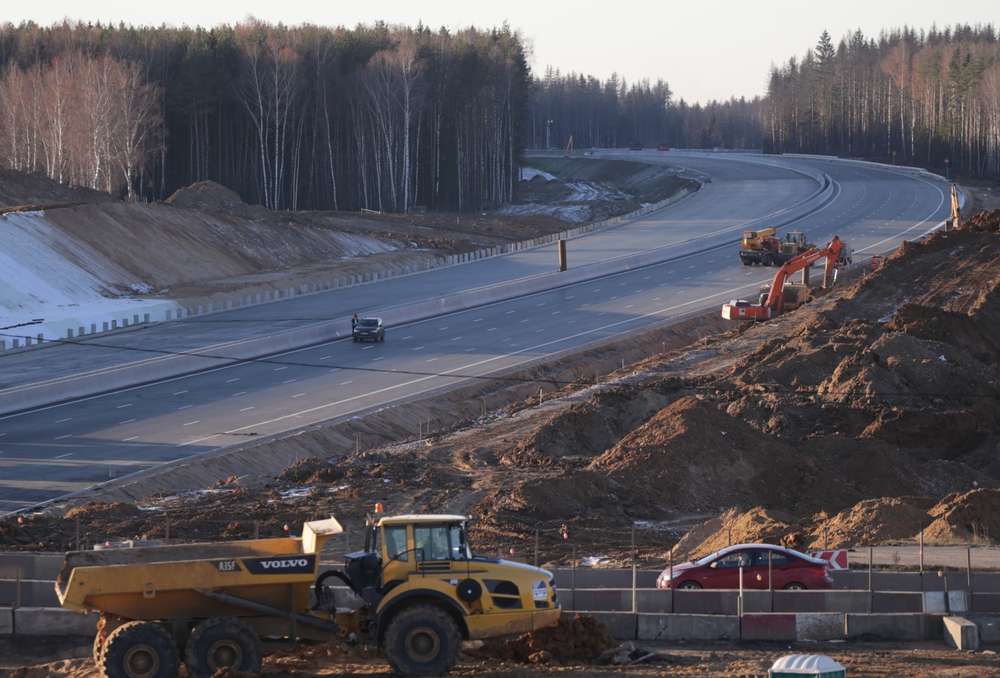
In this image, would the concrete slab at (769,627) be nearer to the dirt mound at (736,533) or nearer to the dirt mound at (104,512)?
the dirt mound at (736,533)

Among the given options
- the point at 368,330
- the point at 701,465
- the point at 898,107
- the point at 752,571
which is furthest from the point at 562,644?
the point at 898,107

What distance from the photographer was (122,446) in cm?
3878

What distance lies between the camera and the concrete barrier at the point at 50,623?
1877 centimetres

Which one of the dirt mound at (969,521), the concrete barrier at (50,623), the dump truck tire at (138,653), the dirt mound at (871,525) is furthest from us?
the dirt mound at (871,525)

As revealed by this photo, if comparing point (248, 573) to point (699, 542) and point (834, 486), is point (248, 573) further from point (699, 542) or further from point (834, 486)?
point (834, 486)

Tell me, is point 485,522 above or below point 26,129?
below

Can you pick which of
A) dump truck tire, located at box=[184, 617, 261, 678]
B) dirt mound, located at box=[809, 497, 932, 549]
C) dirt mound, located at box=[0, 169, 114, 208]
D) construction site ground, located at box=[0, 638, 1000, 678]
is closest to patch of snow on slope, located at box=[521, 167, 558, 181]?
dirt mound, located at box=[0, 169, 114, 208]

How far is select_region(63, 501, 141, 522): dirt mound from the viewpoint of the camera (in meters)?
29.6

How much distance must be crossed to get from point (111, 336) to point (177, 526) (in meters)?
30.3

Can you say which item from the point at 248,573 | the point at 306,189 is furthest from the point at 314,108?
the point at 248,573

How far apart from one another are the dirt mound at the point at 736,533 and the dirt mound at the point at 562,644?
788 cm

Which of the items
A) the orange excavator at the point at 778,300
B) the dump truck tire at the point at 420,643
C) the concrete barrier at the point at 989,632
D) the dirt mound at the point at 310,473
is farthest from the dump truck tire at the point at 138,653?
the orange excavator at the point at 778,300

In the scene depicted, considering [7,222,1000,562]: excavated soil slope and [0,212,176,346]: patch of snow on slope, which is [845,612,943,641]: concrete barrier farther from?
[0,212,176,346]: patch of snow on slope

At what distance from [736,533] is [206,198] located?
6575cm
